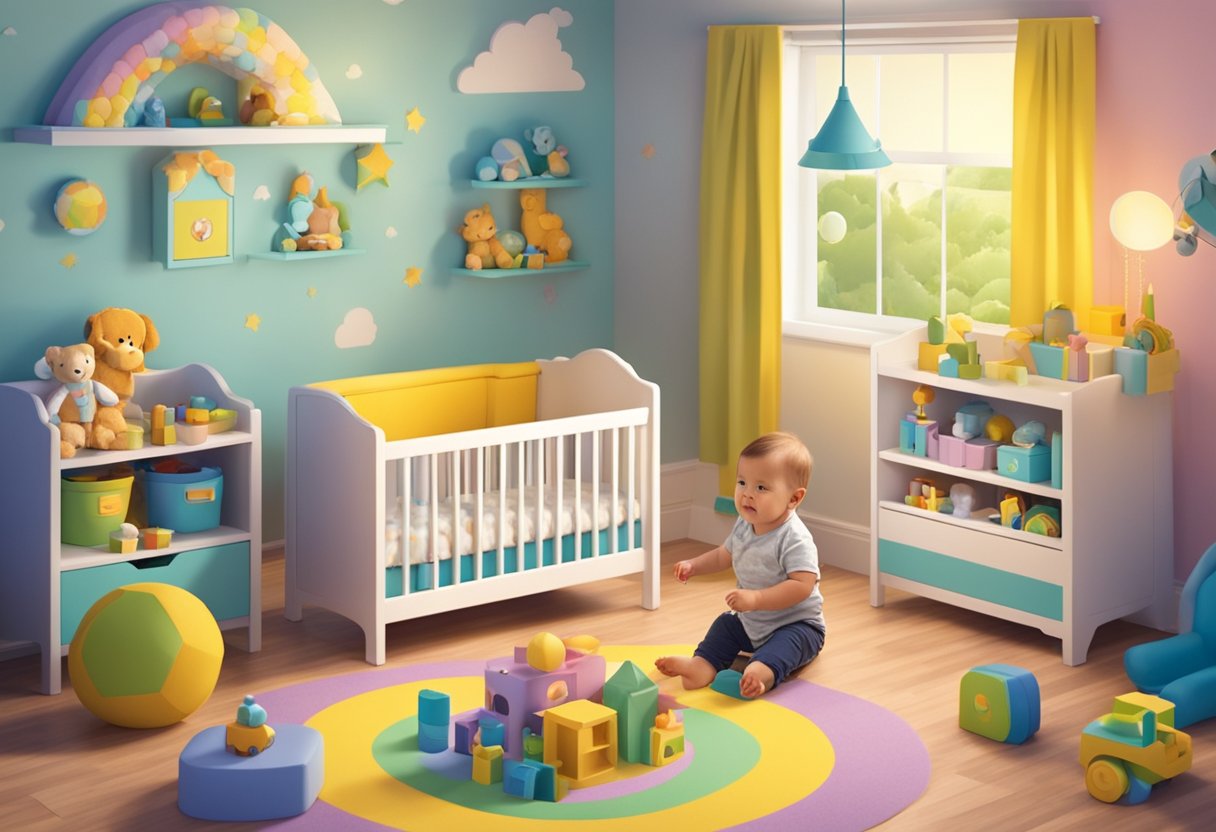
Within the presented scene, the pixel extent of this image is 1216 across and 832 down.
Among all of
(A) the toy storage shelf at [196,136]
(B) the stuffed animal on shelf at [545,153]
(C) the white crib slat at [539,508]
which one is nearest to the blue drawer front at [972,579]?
(C) the white crib slat at [539,508]

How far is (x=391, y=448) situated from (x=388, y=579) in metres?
0.33

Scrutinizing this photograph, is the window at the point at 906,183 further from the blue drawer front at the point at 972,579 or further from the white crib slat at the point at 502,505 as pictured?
the white crib slat at the point at 502,505

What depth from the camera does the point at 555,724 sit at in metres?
3.21

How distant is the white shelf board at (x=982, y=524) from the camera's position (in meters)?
4.00

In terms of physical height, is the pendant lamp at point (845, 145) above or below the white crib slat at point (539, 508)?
above

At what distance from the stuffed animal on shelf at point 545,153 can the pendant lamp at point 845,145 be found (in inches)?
47.3

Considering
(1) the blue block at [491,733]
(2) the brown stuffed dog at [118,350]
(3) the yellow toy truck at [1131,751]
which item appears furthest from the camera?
(2) the brown stuffed dog at [118,350]

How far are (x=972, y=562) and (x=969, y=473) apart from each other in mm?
233

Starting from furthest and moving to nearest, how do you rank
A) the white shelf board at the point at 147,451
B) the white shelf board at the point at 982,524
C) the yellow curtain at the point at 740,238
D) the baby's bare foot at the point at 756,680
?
the yellow curtain at the point at 740,238
the white shelf board at the point at 982,524
the white shelf board at the point at 147,451
the baby's bare foot at the point at 756,680

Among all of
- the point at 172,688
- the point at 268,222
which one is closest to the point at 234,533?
the point at 172,688

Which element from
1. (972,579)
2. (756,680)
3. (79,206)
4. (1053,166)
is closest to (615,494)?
(756,680)

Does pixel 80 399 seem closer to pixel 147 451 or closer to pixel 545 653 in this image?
pixel 147 451

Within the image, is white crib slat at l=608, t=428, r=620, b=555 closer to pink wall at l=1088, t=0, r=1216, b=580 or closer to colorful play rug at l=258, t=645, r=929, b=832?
colorful play rug at l=258, t=645, r=929, b=832

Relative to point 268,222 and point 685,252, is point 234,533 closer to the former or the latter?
point 268,222
